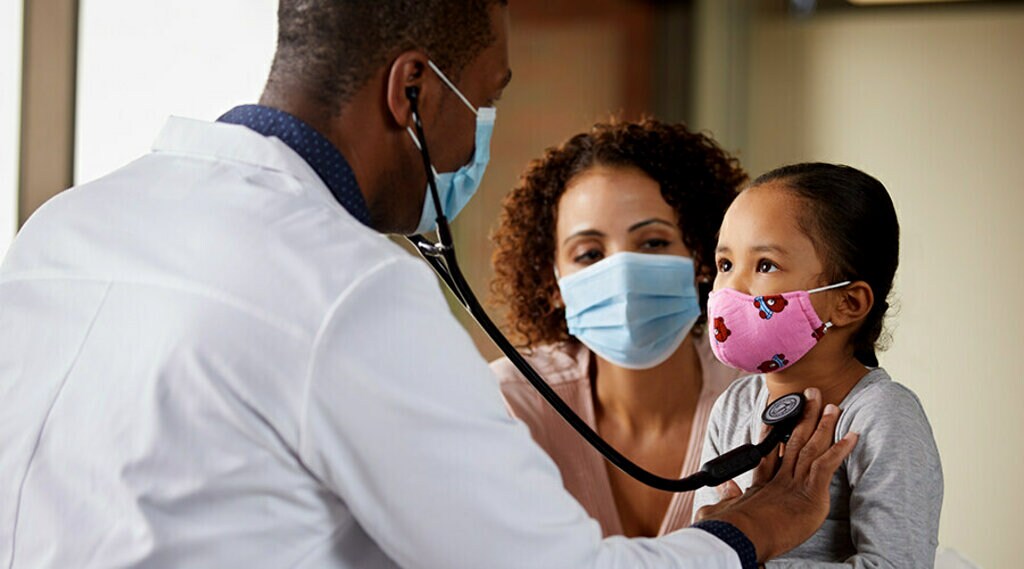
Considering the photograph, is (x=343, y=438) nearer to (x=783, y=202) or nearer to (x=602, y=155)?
(x=783, y=202)

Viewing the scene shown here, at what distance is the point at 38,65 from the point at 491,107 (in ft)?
3.85

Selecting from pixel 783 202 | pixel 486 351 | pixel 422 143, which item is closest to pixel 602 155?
pixel 783 202

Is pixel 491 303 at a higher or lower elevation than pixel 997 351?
higher

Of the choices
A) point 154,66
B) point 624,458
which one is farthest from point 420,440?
point 154,66

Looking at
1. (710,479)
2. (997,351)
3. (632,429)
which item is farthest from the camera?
(997,351)

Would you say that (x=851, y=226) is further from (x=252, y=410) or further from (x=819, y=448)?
(x=252, y=410)

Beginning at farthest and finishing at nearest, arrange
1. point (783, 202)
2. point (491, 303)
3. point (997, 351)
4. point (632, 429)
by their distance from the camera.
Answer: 1. point (997, 351)
2. point (491, 303)
3. point (632, 429)
4. point (783, 202)

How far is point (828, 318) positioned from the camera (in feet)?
4.15

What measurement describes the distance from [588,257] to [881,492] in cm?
87

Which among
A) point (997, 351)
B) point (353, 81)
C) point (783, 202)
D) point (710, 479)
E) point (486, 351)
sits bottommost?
point (486, 351)

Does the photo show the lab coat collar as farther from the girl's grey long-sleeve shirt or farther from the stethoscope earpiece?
the girl's grey long-sleeve shirt

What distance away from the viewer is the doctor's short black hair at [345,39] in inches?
41.2

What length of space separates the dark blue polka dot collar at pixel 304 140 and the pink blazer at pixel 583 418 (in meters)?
0.90

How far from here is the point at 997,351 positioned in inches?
119
